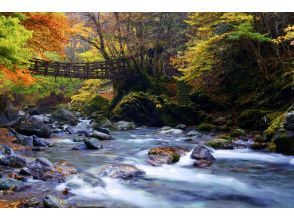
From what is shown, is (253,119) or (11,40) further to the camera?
(253,119)

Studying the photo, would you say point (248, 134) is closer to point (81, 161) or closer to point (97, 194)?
point (81, 161)

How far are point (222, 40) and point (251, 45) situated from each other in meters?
0.79

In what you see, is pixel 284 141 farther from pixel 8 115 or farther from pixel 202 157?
pixel 8 115

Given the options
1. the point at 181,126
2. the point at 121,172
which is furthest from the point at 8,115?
the point at 121,172

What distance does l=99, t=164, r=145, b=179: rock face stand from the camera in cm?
576

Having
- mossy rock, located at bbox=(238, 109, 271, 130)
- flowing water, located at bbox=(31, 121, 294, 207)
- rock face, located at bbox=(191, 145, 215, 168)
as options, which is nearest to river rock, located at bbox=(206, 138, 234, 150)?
flowing water, located at bbox=(31, 121, 294, 207)

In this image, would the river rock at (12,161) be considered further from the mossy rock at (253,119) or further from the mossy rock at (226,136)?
the mossy rock at (253,119)

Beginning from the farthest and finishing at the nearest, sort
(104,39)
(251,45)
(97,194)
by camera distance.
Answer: (104,39), (251,45), (97,194)

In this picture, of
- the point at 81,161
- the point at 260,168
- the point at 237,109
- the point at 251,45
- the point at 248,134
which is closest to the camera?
the point at 260,168

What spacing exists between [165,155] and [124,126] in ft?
18.0

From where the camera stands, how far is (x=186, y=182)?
5.62 m

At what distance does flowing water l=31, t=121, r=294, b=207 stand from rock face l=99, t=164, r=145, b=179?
5.2 inches

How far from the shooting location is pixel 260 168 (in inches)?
252
